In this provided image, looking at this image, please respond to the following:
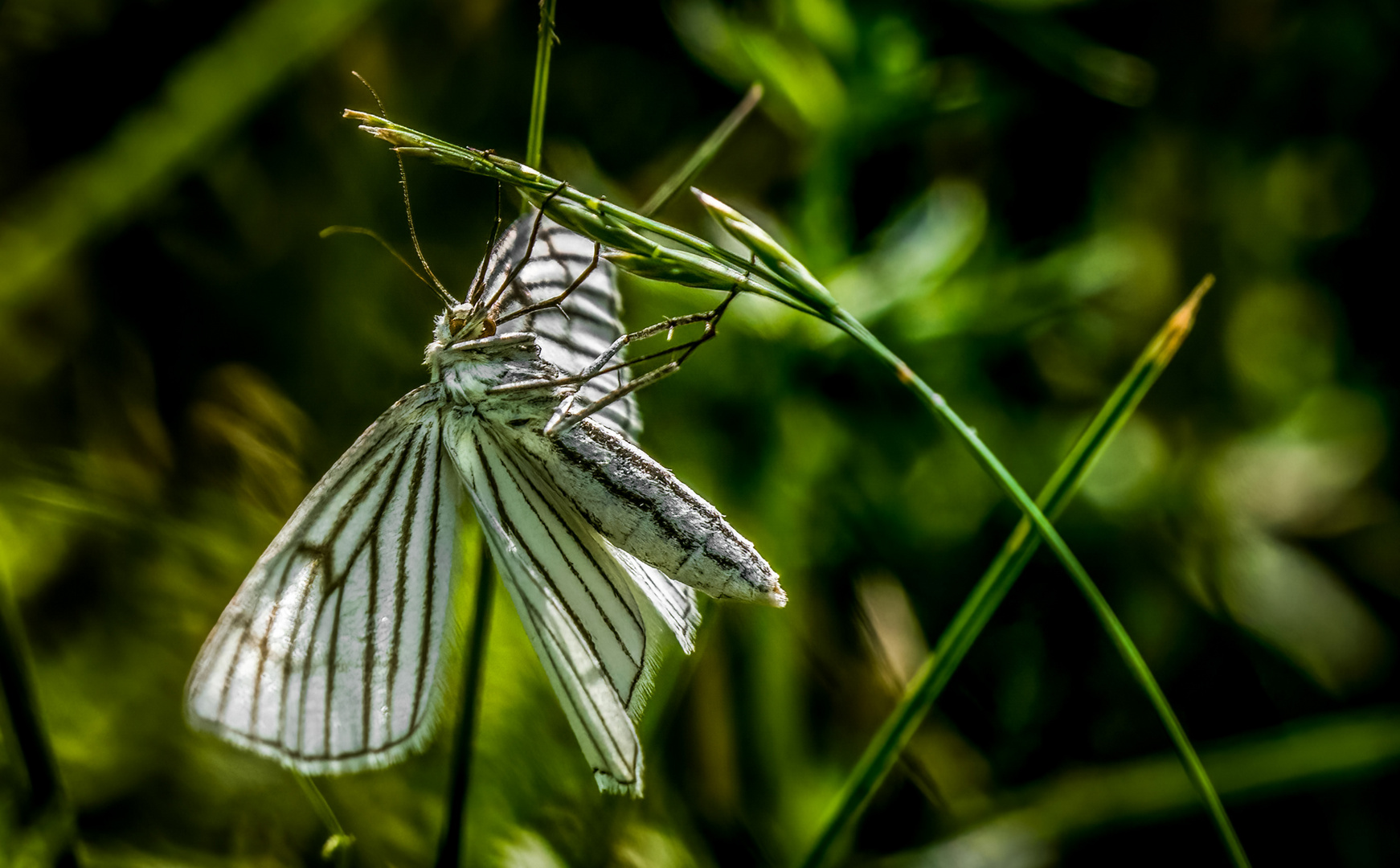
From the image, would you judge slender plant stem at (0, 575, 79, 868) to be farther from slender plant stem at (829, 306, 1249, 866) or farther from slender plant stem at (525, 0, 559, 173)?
slender plant stem at (829, 306, 1249, 866)

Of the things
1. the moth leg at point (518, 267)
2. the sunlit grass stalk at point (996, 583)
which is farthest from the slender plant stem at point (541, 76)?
the sunlit grass stalk at point (996, 583)

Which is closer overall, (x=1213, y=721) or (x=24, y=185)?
(x=1213, y=721)

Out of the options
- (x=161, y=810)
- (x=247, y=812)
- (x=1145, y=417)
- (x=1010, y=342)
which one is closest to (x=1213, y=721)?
(x=1145, y=417)

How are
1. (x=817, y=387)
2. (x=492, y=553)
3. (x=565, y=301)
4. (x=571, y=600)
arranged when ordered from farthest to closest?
(x=817, y=387), (x=565, y=301), (x=571, y=600), (x=492, y=553)

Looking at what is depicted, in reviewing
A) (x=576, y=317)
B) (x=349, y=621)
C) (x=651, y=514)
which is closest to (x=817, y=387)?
(x=576, y=317)

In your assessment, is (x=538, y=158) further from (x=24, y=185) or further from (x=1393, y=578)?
(x=1393, y=578)

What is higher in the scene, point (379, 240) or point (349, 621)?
point (379, 240)

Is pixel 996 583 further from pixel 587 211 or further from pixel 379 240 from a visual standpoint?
pixel 379 240
